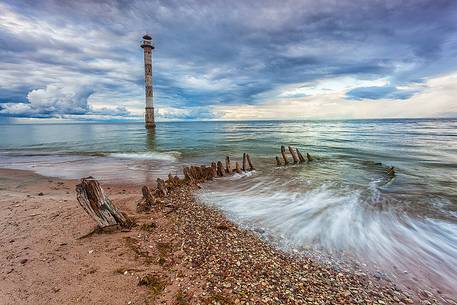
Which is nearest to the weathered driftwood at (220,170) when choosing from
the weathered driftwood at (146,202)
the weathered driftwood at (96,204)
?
the weathered driftwood at (146,202)

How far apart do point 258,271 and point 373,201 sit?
319 inches

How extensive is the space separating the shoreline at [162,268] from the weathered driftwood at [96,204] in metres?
0.35

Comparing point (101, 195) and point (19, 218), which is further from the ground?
point (101, 195)

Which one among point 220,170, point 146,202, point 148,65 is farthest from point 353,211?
point 148,65

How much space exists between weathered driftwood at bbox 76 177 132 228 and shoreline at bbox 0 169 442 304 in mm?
348

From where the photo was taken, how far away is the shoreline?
4012mm

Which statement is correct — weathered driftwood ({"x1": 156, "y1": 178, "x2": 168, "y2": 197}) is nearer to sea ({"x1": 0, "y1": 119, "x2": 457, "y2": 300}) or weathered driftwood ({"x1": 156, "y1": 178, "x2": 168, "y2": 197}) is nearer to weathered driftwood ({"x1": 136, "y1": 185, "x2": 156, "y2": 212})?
weathered driftwood ({"x1": 136, "y1": 185, "x2": 156, "y2": 212})

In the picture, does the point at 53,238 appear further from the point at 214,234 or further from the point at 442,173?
the point at 442,173

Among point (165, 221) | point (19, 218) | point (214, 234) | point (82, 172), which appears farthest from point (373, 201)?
point (82, 172)

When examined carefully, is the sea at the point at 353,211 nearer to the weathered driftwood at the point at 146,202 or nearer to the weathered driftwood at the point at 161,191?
the weathered driftwood at the point at 161,191

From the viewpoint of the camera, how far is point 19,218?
22.8ft

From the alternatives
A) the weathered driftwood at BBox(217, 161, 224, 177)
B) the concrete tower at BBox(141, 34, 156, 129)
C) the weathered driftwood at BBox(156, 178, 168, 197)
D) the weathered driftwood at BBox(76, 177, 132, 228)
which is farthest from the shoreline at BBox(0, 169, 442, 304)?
Result: the concrete tower at BBox(141, 34, 156, 129)

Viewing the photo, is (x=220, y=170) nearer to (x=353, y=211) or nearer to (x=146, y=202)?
(x=146, y=202)

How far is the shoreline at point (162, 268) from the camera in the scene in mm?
4012
